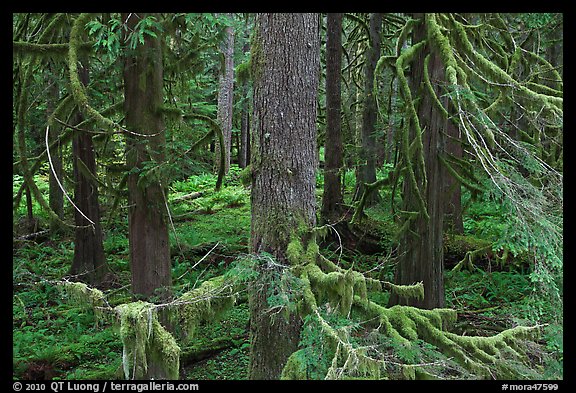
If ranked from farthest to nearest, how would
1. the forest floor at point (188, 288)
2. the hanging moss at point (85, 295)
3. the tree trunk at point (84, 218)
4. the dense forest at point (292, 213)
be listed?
the tree trunk at point (84, 218)
the forest floor at point (188, 288)
the dense forest at point (292, 213)
the hanging moss at point (85, 295)

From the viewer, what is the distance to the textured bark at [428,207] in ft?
22.2

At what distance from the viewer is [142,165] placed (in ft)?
21.2

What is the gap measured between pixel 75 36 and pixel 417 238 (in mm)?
5071

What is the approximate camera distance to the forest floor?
261 inches

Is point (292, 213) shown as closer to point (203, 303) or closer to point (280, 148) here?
point (280, 148)

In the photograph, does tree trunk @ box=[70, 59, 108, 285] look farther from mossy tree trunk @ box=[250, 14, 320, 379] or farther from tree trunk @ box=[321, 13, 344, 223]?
mossy tree trunk @ box=[250, 14, 320, 379]

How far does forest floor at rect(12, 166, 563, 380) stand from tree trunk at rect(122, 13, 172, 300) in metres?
0.43

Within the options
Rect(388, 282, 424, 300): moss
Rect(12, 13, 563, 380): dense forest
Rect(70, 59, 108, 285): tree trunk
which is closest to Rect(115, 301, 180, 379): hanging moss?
Rect(12, 13, 563, 380): dense forest

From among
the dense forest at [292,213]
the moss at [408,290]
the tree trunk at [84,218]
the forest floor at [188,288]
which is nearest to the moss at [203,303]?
the dense forest at [292,213]

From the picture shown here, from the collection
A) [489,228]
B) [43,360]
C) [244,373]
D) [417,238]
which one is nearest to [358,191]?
[489,228]

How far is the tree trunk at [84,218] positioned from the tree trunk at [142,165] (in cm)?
271

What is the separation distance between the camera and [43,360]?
707 cm

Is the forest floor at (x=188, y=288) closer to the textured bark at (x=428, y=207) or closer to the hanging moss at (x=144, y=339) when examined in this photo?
the hanging moss at (x=144, y=339)
